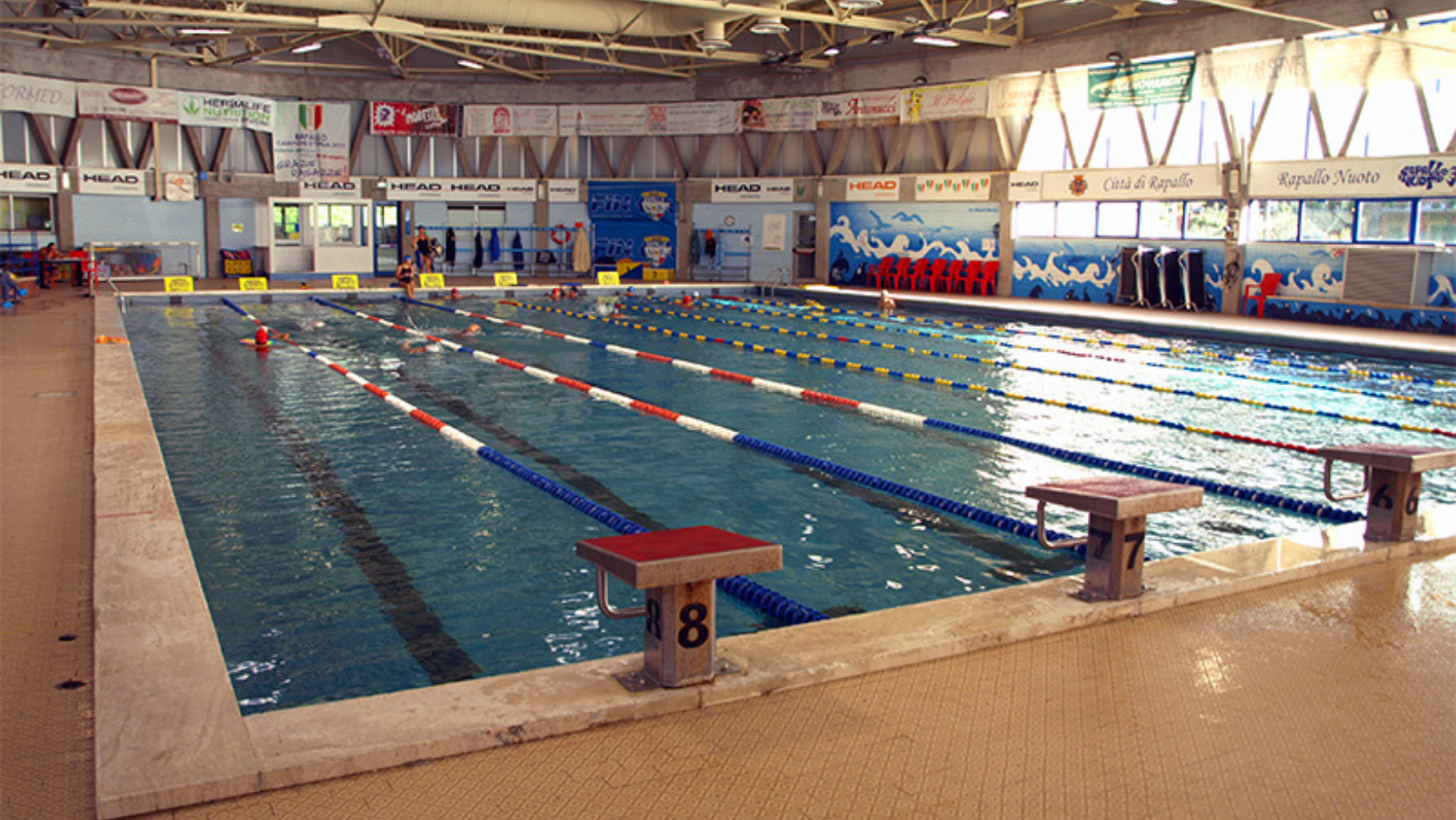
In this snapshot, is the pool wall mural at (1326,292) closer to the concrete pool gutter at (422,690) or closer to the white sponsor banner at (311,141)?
the concrete pool gutter at (422,690)

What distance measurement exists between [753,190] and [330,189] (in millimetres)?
11166

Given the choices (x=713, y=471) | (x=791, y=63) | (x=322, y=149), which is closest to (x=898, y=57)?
(x=791, y=63)

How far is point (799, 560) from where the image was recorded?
6086 mm

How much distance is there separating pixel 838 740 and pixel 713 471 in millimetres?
5038

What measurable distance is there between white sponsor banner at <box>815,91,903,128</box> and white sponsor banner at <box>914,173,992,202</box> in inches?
63.2

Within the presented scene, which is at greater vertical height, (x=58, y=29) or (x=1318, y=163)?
(x=58, y=29)

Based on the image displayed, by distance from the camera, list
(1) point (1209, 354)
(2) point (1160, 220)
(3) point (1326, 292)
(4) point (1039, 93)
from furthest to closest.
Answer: (4) point (1039, 93) → (2) point (1160, 220) → (3) point (1326, 292) → (1) point (1209, 354)

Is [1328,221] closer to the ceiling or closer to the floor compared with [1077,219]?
closer to the floor

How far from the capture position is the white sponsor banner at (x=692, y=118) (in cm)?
2930

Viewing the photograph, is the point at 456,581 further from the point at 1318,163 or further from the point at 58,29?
the point at 58,29

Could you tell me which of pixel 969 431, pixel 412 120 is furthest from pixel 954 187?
pixel 969 431

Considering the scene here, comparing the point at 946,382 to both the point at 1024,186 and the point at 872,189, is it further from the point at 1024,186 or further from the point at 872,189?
the point at 872,189

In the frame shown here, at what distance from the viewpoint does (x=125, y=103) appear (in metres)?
26.4

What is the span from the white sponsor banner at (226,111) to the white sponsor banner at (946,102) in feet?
52.8
